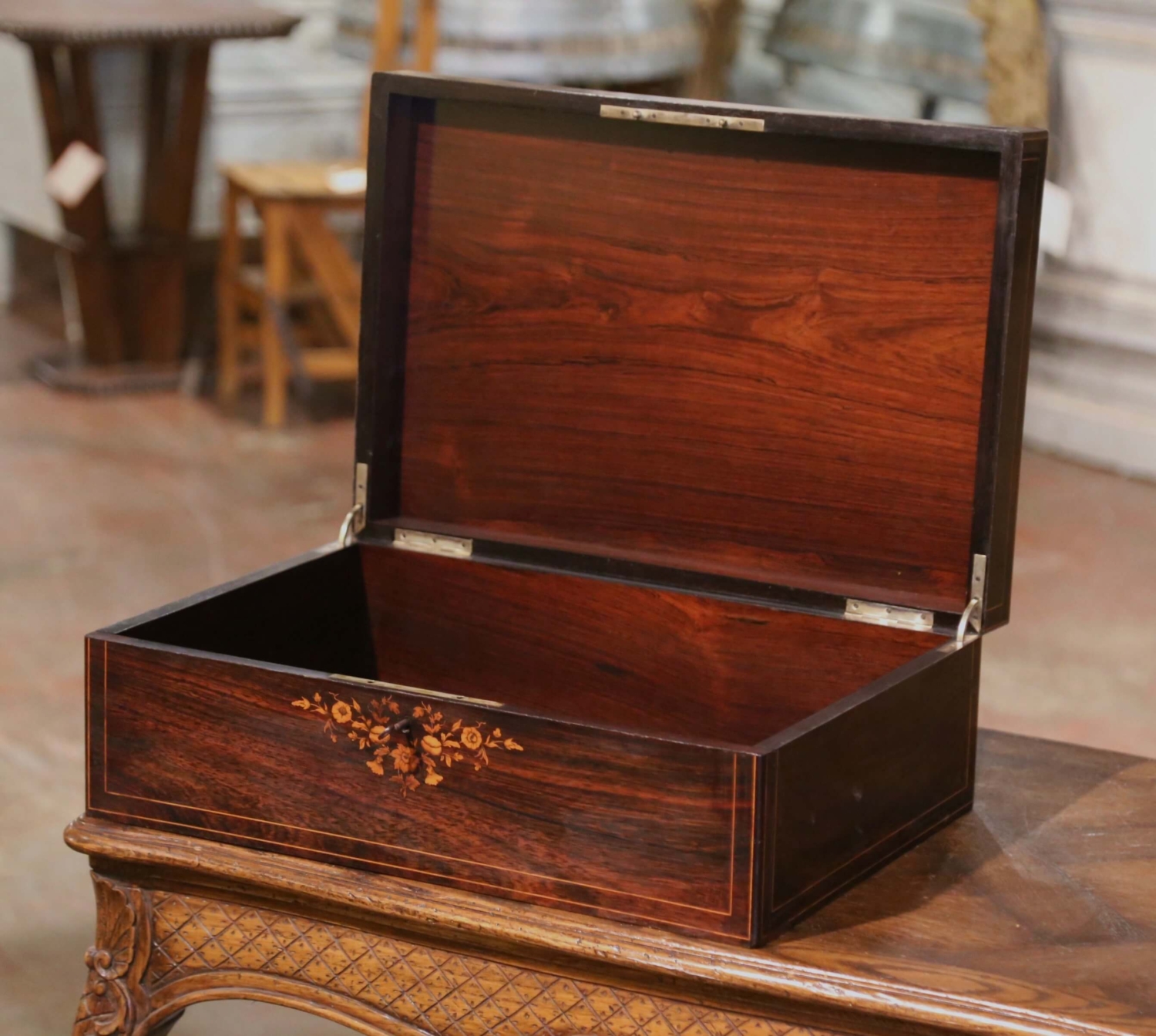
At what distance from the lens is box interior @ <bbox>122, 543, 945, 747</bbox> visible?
1585mm

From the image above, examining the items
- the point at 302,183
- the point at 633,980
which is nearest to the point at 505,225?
the point at 633,980

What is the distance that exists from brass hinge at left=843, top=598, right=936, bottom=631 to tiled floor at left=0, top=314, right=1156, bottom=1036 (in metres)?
0.86

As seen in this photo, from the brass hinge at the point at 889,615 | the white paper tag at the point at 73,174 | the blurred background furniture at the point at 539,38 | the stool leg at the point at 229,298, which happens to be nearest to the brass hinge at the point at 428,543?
the brass hinge at the point at 889,615

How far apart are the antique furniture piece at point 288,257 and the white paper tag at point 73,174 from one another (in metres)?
0.34

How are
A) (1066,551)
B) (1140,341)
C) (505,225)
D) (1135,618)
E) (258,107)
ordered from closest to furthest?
(505,225), (1135,618), (1066,551), (1140,341), (258,107)

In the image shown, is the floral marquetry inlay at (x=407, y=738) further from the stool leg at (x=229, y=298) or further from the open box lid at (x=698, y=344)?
the stool leg at (x=229, y=298)

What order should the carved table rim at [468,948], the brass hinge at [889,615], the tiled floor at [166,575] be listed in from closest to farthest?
the carved table rim at [468,948] → the brass hinge at [889,615] → the tiled floor at [166,575]

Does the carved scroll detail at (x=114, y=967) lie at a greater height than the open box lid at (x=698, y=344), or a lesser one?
lesser

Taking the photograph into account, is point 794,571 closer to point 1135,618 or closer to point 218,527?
point 1135,618

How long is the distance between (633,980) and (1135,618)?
7.61 feet

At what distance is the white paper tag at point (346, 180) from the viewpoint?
4.33m

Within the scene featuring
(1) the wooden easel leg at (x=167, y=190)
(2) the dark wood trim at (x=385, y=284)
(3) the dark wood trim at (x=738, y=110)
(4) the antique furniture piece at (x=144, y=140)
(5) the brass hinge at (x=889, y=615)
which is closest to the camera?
(3) the dark wood trim at (x=738, y=110)

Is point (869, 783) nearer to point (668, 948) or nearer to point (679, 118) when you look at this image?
point (668, 948)

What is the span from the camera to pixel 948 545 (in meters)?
1.54
